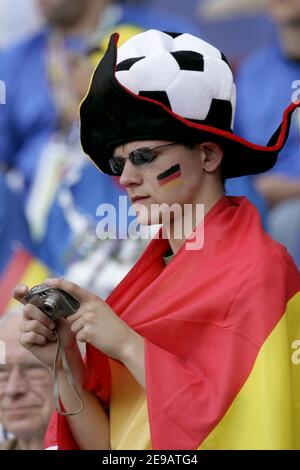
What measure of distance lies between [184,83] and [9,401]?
113 centimetres

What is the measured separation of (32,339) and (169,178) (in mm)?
473

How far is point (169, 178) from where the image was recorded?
2.63 metres

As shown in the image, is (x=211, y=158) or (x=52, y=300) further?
(x=211, y=158)

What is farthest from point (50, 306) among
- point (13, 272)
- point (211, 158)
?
point (13, 272)

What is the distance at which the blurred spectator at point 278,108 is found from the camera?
16.4 feet

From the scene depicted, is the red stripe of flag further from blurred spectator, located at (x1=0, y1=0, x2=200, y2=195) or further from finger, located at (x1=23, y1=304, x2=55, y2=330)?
finger, located at (x1=23, y1=304, x2=55, y2=330)

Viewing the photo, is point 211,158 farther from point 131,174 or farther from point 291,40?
point 291,40

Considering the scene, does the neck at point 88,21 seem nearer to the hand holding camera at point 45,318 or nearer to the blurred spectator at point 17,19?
the blurred spectator at point 17,19

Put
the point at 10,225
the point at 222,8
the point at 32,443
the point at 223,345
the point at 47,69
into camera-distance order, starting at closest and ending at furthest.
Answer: the point at 223,345 → the point at 32,443 → the point at 10,225 → the point at 222,8 → the point at 47,69

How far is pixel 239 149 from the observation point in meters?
2.68

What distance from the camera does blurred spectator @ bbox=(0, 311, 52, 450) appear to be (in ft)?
10.5
